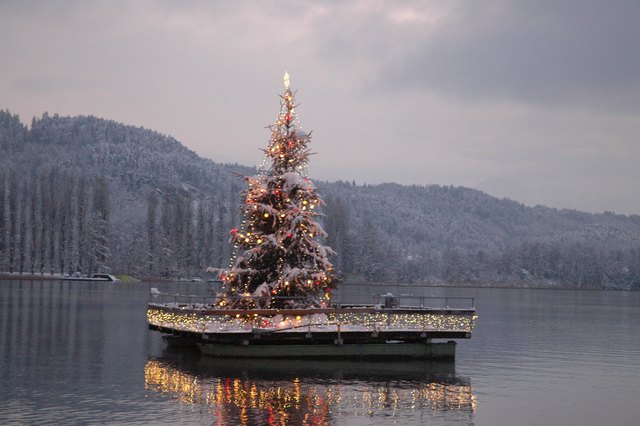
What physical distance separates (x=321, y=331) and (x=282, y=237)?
5.48m

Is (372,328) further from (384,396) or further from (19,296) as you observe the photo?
(19,296)

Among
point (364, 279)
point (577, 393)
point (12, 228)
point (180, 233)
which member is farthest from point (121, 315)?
point (364, 279)

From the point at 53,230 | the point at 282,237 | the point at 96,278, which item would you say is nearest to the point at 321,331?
the point at 282,237

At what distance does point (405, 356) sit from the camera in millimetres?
40469

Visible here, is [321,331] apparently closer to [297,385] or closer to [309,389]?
[297,385]

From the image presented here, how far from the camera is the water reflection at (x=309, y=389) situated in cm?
2731

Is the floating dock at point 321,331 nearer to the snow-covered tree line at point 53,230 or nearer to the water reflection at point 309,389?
the water reflection at point 309,389

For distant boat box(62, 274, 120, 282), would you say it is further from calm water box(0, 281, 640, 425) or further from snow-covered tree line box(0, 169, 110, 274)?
calm water box(0, 281, 640, 425)

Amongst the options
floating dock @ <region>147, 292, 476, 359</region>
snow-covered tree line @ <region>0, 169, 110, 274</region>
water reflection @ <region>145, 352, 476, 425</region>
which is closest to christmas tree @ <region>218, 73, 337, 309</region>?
floating dock @ <region>147, 292, 476, 359</region>

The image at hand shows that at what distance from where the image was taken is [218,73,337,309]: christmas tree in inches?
1644

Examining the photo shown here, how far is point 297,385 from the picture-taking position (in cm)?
3253

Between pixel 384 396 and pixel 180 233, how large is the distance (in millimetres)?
142505

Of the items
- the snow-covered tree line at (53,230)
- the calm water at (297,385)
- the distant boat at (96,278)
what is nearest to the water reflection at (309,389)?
the calm water at (297,385)

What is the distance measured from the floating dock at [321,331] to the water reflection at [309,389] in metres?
0.73
